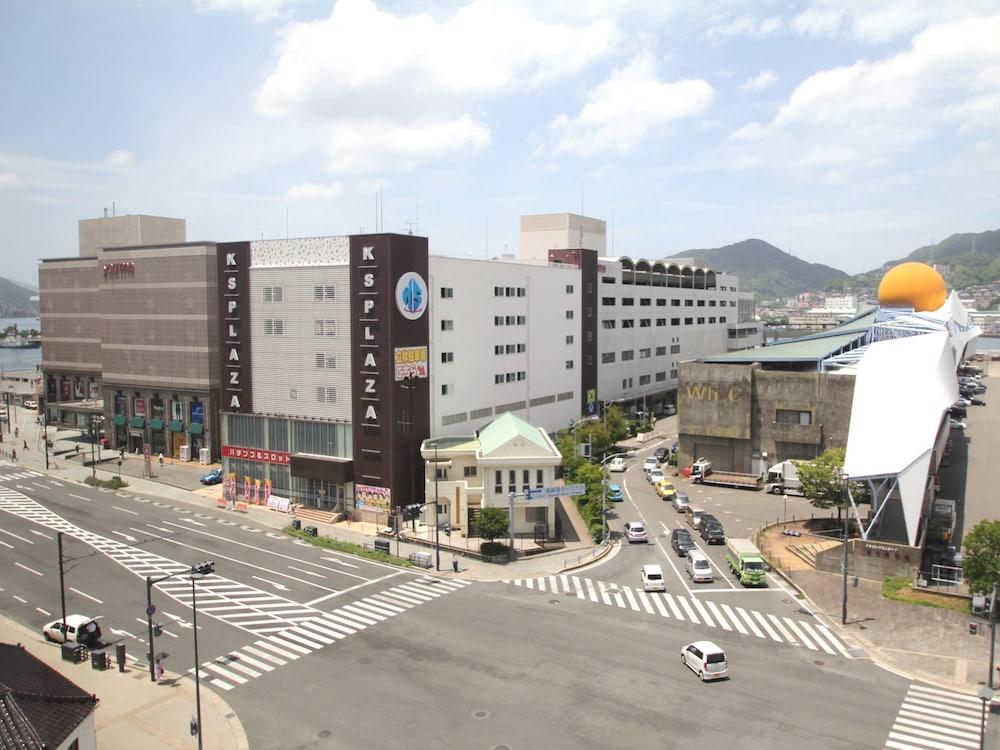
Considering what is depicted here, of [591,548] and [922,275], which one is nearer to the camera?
[591,548]

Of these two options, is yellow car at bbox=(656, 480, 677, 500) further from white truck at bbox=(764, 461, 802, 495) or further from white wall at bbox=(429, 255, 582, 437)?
white wall at bbox=(429, 255, 582, 437)

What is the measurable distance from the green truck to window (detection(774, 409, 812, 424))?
88.4 feet

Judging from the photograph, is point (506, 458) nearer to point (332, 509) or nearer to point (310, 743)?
point (332, 509)

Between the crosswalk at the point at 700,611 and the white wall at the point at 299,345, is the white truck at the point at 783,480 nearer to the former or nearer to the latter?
the crosswalk at the point at 700,611

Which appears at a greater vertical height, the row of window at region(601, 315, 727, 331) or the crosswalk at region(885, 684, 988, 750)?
the row of window at region(601, 315, 727, 331)

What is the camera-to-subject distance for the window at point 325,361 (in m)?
68.3

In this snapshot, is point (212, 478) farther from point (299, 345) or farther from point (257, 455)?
point (299, 345)

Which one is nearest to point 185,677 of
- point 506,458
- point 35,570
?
A: point 35,570

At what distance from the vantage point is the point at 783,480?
7369 cm

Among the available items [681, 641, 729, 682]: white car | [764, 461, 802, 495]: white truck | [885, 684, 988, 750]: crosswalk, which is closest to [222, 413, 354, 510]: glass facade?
[681, 641, 729, 682]: white car

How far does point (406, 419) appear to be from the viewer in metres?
66.4

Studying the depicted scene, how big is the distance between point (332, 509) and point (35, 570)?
75.7 ft

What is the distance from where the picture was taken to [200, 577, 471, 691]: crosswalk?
36.8m

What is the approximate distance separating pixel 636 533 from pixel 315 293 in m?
35.6
